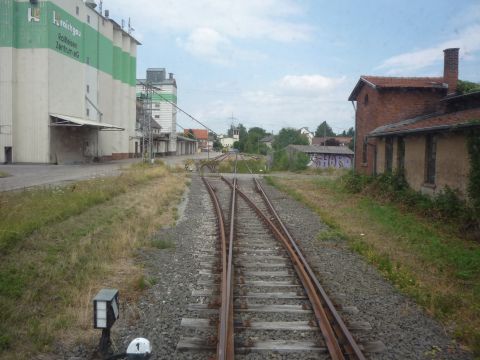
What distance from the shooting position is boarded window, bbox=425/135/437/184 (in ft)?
48.4

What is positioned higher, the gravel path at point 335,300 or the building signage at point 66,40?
the building signage at point 66,40

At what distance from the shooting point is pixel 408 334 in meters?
5.25

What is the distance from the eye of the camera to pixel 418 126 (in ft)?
49.4

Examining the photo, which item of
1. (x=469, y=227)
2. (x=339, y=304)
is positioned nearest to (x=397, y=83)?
(x=469, y=227)

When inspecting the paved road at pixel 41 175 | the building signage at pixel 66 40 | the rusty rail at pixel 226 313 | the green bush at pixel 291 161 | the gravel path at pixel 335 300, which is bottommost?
the gravel path at pixel 335 300

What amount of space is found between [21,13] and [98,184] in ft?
68.2

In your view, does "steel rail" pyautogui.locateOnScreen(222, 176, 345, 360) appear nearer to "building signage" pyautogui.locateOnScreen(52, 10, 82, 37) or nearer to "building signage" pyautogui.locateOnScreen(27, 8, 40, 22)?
"building signage" pyautogui.locateOnScreen(27, 8, 40, 22)

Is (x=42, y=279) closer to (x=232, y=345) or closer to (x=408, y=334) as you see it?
(x=232, y=345)

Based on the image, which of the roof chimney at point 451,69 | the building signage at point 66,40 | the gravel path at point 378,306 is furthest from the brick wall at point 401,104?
the building signage at point 66,40

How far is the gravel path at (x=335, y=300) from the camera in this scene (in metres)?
4.93

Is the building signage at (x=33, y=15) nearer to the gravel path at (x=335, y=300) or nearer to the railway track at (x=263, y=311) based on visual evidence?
the gravel path at (x=335, y=300)

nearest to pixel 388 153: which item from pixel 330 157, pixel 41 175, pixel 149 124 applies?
pixel 41 175

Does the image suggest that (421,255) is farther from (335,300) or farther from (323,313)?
(323,313)

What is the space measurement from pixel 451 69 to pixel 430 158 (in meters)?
7.74
